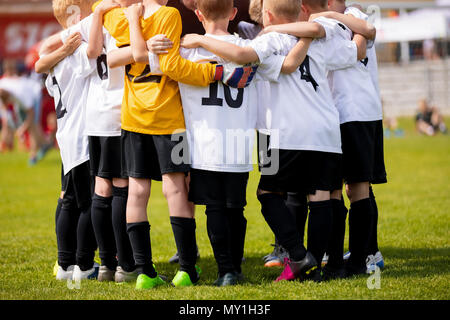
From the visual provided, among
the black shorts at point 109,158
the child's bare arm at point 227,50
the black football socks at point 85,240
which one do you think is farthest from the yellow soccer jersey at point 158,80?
the black football socks at point 85,240

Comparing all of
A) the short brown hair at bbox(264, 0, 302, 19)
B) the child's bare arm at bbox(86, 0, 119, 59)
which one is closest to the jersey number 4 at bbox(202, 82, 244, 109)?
the short brown hair at bbox(264, 0, 302, 19)

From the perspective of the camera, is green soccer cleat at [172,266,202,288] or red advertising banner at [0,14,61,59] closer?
green soccer cleat at [172,266,202,288]

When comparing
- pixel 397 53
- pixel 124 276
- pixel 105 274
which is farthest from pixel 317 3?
pixel 397 53

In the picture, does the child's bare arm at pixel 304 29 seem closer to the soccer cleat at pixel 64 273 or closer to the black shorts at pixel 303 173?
the black shorts at pixel 303 173

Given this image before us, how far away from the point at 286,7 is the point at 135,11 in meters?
0.94

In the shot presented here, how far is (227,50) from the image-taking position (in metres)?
3.87

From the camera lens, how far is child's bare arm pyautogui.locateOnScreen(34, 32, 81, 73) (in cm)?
438

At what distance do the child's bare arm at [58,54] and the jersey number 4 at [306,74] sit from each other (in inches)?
59.3

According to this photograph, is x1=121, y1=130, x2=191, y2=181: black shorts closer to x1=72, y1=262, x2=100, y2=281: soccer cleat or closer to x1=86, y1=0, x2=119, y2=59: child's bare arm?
x1=86, y1=0, x2=119, y2=59: child's bare arm

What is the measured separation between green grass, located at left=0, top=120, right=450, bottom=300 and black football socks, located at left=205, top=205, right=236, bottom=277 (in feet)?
0.57

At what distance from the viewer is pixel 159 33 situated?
393 centimetres

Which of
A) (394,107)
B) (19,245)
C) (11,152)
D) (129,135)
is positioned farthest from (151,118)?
(394,107)

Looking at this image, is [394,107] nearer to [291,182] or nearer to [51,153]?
[51,153]

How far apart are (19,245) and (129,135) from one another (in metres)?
2.64
